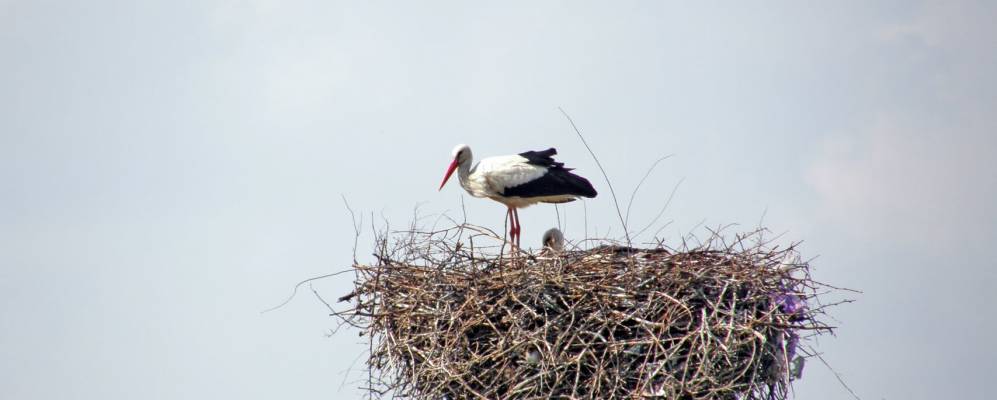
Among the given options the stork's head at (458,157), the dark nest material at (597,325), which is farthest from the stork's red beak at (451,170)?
the dark nest material at (597,325)

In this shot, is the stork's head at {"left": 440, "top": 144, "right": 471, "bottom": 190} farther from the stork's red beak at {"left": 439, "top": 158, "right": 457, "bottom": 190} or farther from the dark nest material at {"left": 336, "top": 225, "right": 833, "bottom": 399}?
the dark nest material at {"left": 336, "top": 225, "right": 833, "bottom": 399}

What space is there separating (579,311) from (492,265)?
0.76 metres

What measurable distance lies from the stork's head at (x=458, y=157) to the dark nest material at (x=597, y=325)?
10.4 ft

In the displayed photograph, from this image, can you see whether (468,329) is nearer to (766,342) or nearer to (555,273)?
(555,273)

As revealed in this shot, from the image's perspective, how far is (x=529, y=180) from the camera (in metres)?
12.5

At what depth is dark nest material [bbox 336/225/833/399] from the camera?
30.2ft

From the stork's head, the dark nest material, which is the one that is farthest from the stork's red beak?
the dark nest material

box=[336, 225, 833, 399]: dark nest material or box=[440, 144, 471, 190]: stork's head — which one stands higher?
box=[440, 144, 471, 190]: stork's head

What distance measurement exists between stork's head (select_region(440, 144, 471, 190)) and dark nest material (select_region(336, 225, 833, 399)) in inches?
125

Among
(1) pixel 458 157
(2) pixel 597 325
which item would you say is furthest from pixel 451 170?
(2) pixel 597 325

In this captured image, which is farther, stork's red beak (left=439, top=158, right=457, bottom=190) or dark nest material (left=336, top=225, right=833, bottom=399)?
stork's red beak (left=439, top=158, right=457, bottom=190)

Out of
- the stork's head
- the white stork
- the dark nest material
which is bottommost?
the dark nest material

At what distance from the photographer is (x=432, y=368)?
9.45 meters

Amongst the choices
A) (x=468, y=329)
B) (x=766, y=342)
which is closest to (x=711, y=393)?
(x=766, y=342)
